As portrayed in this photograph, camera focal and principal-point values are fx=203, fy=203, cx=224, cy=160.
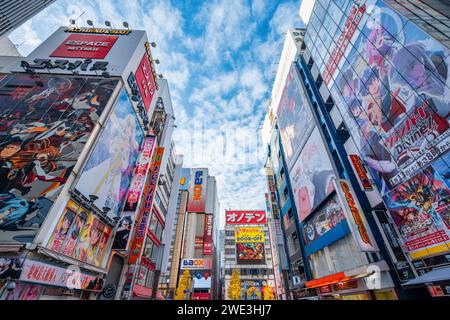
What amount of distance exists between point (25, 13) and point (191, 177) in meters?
53.6

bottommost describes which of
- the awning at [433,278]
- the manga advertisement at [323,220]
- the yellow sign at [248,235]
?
the awning at [433,278]

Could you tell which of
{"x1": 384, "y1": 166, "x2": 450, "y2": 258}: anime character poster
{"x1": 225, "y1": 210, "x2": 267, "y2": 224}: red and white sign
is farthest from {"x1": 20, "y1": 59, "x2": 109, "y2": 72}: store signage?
{"x1": 225, "y1": 210, "x2": 267, "y2": 224}: red and white sign

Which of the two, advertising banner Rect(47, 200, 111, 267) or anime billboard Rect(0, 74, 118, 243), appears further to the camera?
advertising banner Rect(47, 200, 111, 267)

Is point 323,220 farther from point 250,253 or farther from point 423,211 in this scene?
point 250,253

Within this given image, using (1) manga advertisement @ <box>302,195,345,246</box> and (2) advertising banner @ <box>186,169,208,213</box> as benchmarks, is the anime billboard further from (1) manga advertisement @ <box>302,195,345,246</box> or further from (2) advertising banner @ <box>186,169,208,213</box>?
(2) advertising banner @ <box>186,169,208,213</box>

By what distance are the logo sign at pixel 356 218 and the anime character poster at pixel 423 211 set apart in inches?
80.7

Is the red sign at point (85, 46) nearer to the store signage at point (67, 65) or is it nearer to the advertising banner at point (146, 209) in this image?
the store signage at point (67, 65)

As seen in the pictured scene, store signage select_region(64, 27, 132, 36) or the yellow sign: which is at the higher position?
store signage select_region(64, 27, 132, 36)

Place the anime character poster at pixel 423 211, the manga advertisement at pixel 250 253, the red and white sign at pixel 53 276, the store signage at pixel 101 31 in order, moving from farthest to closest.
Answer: the manga advertisement at pixel 250 253
the store signage at pixel 101 31
the anime character poster at pixel 423 211
the red and white sign at pixel 53 276

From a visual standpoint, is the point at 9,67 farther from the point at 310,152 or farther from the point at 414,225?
the point at 414,225

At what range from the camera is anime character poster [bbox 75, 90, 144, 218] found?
16.7m

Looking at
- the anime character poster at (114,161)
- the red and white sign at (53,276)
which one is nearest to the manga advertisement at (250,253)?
the anime character poster at (114,161)

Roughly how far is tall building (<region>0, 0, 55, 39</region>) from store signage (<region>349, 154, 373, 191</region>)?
3768 centimetres

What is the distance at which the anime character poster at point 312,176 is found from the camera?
73.7ft
